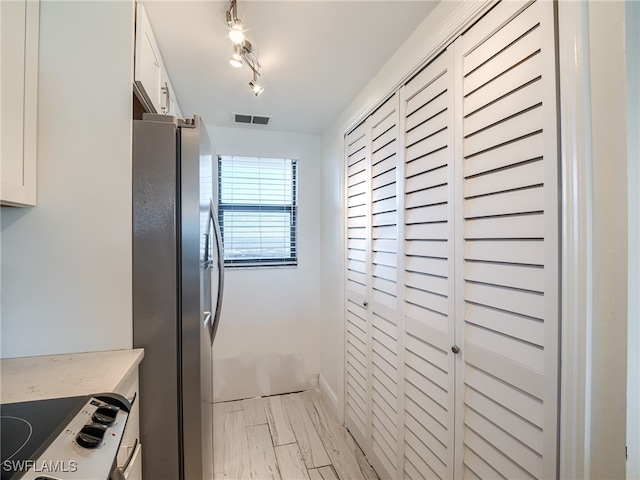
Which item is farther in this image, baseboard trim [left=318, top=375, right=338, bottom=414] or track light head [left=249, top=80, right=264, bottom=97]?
baseboard trim [left=318, top=375, right=338, bottom=414]

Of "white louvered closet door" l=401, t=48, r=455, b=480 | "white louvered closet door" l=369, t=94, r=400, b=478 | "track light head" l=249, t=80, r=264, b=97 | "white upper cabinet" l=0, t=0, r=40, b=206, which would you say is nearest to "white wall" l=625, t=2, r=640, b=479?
"white louvered closet door" l=401, t=48, r=455, b=480

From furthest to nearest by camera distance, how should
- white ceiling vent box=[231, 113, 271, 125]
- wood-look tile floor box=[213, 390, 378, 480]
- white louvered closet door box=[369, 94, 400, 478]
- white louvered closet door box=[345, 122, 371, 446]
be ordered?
1. white ceiling vent box=[231, 113, 271, 125]
2. white louvered closet door box=[345, 122, 371, 446]
3. wood-look tile floor box=[213, 390, 378, 480]
4. white louvered closet door box=[369, 94, 400, 478]

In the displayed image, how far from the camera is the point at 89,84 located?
3.89ft

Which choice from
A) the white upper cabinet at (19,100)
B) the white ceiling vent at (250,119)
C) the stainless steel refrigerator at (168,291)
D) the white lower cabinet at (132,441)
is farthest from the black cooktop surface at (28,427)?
the white ceiling vent at (250,119)

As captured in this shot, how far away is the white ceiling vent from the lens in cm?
242

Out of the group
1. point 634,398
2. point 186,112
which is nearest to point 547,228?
point 634,398

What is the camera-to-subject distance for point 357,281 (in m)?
2.08

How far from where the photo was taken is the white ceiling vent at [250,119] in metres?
2.42

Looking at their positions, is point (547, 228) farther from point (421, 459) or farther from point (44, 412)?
point (44, 412)

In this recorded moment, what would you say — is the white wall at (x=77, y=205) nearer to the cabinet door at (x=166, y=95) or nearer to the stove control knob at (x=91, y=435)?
the cabinet door at (x=166, y=95)

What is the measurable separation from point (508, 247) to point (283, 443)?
77.9 inches

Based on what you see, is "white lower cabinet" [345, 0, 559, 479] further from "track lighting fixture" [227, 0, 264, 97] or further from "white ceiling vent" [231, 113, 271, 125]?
"white ceiling vent" [231, 113, 271, 125]

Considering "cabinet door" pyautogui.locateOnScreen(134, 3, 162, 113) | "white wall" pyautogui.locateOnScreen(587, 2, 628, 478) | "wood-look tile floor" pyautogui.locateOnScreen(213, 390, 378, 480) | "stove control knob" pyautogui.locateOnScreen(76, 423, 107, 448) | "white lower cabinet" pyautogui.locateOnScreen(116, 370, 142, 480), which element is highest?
"cabinet door" pyautogui.locateOnScreen(134, 3, 162, 113)

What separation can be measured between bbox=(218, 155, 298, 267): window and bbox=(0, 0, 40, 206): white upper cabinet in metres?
1.56
